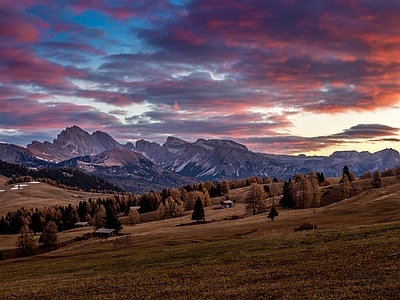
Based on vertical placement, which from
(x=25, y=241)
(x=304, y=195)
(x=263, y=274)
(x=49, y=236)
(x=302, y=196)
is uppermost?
(x=263, y=274)

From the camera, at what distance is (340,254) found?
3170 centimetres

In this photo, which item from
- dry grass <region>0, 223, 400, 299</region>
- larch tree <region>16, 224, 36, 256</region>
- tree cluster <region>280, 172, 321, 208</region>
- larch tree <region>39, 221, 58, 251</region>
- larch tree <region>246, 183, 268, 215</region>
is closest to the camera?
dry grass <region>0, 223, 400, 299</region>

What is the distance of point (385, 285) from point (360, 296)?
7.35 feet

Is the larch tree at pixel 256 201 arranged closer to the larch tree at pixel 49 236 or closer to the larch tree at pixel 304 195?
the larch tree at pixel 304 195

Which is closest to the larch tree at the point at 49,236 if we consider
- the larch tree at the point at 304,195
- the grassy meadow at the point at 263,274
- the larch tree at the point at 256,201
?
the larch tree at the point at 256,201

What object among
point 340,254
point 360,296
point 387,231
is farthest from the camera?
point 387,231

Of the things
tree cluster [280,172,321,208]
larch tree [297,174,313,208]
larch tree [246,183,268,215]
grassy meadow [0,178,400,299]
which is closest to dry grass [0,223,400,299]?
grassy meadow [0,178,400,299]

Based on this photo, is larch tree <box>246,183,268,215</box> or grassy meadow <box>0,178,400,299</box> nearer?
grassy meadow <box>0,178,400,299</box>

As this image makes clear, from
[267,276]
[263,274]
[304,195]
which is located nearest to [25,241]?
[304,195]

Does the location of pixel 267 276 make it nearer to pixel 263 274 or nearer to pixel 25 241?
pixel 263 274

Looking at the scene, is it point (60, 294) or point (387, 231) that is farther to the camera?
point (387, 231)

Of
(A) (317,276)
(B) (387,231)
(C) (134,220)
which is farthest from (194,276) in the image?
(C) (134,220)

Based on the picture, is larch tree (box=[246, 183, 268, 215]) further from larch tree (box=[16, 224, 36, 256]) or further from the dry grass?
the dry grass

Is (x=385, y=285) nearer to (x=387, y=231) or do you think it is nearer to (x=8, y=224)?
(x=387, y=231)
